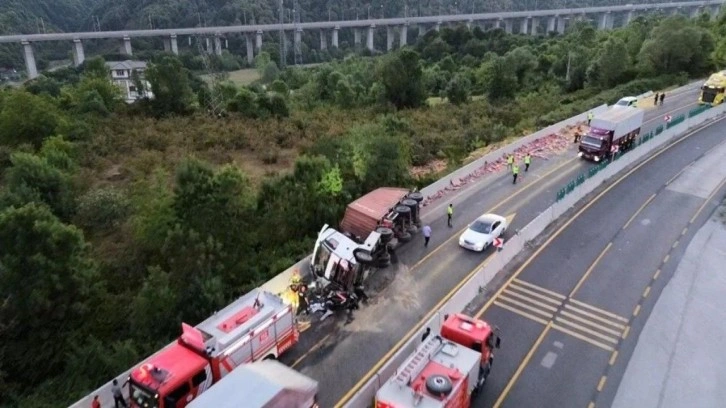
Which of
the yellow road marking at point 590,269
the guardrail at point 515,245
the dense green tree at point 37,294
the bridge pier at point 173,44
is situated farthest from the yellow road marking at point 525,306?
the bridge pier at point 173,44

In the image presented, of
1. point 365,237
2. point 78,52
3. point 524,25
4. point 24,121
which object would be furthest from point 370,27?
point 365,237

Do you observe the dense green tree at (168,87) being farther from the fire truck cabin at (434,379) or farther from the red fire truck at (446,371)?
the fire truck cabin at (434,379)

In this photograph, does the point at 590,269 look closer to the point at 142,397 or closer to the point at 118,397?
the point at 142,397

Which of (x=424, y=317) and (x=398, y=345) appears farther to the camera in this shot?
(x=424, y=317)

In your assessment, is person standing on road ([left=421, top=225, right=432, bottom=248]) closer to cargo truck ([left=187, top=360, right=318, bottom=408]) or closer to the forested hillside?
the forested hillside

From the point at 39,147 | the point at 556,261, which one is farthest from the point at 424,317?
the point at 39,147

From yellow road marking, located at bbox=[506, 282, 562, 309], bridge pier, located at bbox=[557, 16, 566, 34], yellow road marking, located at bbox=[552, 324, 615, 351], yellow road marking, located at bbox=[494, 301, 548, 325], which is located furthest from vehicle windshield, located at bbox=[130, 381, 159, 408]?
bridge pier, located at bbox=[557, 16, 566, 34]

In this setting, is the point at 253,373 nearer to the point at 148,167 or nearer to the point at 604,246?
the point at 604,246
